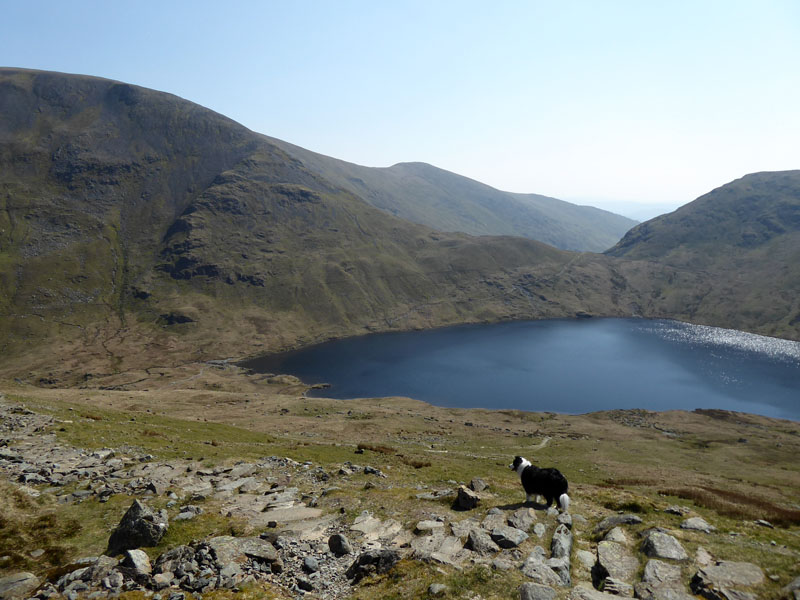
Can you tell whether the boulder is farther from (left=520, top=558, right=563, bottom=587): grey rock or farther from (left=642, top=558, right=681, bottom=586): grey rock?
(left=642, top=558, right=681, bottom=586): grey rock

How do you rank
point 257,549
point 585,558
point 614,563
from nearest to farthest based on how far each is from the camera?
point 614,563 → point 257,549 → point 585,558

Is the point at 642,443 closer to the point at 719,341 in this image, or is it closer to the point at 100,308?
the point at 719,341

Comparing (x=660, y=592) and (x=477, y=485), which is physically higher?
(x=660, y=592)

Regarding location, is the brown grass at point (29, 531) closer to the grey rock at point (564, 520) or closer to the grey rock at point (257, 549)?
the grey rock at point (257, 549)

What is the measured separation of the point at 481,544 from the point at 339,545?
5550 mm

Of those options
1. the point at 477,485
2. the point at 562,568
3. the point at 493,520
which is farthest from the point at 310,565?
the point at 477,485

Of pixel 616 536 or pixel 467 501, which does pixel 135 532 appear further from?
pixel 616 536

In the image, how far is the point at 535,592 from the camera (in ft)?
40.6

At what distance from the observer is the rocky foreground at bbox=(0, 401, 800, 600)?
12953mm

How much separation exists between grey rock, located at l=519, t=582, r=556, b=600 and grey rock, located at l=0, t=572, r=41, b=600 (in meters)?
15.0

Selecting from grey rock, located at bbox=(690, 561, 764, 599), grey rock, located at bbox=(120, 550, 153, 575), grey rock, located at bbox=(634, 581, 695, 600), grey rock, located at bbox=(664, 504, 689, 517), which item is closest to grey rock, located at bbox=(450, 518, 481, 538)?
grey rock, located at bbox=(634, 581, 695, 600)

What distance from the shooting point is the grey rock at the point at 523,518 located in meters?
17.8

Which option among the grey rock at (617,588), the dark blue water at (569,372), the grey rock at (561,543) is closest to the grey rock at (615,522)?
the grey rock at (561,543)

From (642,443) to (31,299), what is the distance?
793ft
